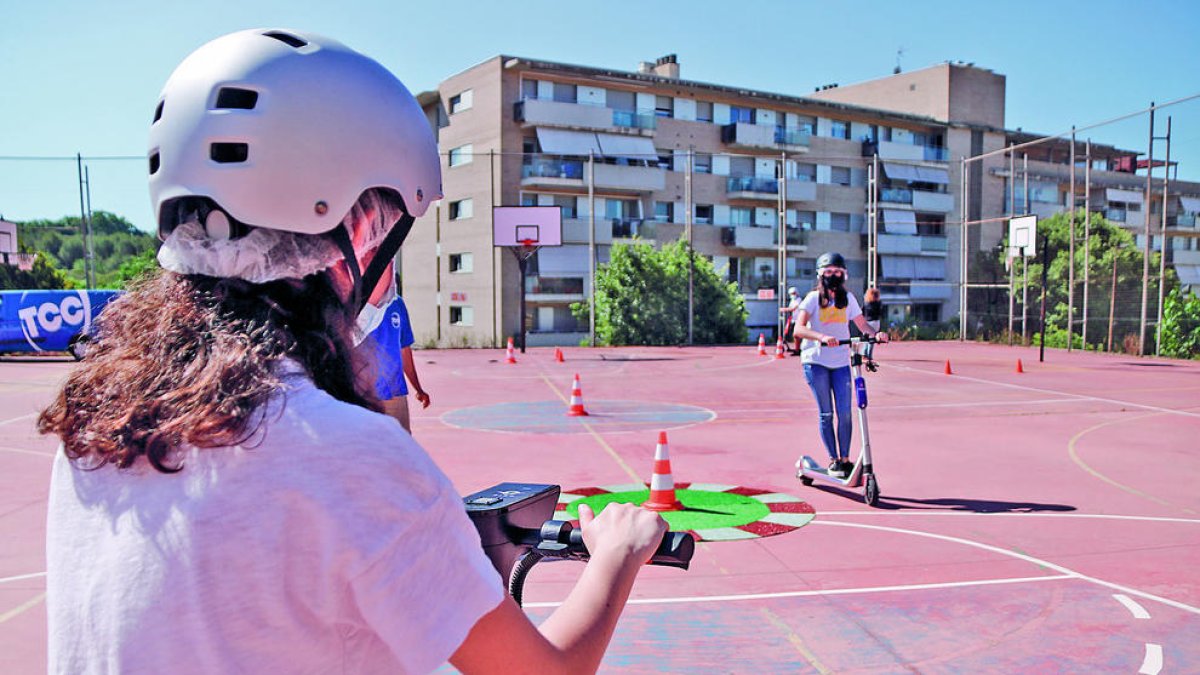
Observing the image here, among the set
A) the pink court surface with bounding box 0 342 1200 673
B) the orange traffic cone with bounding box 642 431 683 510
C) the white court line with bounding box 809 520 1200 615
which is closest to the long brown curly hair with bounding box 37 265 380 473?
the pink court surface with bounding box 0 342 1200 673

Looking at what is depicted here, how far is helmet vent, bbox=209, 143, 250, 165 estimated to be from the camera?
154 cm

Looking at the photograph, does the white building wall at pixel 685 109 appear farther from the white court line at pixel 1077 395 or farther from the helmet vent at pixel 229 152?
the helmet vent at pixel 229 152

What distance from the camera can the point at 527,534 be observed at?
1.72m

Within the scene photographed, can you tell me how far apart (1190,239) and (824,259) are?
30735 millimetres

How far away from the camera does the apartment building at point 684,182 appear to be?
4212 cm

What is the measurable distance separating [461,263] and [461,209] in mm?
2756

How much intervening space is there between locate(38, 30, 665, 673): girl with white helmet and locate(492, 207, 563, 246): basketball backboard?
30379 mm

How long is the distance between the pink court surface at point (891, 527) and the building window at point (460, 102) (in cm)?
3112

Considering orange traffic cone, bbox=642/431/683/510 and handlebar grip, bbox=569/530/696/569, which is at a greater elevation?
handlebar grip, bbox=569/530/696/569

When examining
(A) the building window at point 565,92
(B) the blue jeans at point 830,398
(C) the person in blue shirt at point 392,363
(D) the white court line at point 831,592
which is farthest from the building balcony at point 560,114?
(D) the white court line at point 831,592

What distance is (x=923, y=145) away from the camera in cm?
5425

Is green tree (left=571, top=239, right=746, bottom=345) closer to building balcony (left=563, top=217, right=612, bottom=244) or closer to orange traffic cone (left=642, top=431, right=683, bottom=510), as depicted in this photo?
building balcony (left=563, top=217, right=612, bottom=244)


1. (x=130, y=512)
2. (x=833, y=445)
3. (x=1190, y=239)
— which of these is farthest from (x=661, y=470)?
(x=1190, y=239)

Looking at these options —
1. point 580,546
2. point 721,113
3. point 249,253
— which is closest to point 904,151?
point 721,113
